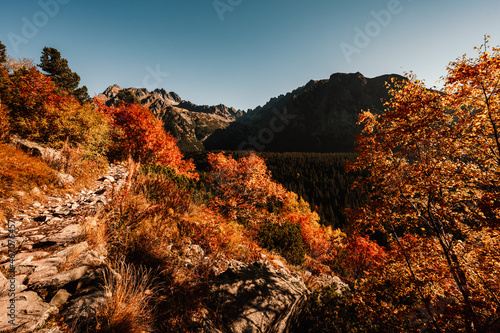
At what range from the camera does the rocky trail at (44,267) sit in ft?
6.79

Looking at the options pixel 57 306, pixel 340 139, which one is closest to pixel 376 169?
pixel 57 306

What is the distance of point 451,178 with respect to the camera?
5.93 m

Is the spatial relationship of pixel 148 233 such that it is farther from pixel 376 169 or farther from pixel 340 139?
pixel 340 139

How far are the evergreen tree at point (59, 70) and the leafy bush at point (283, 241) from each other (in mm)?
42089

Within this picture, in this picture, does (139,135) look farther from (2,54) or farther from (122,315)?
(2,54)

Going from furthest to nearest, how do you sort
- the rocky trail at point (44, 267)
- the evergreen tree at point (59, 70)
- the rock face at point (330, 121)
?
1. the rock face at point (330, 121)
2. the evergreen tree at point (59, 70)
3. the rocky trail at point (44, 267)

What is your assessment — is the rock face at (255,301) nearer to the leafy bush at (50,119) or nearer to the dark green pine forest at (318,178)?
the leafy bush at (50,119)

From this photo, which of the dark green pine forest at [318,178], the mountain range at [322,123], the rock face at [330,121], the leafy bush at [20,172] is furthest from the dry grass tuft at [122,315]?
the rock face at [330,121]

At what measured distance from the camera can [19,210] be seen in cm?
431

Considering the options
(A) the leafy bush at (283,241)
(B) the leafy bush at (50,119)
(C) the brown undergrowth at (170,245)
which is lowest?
(A) the leafy bush at (283,241)

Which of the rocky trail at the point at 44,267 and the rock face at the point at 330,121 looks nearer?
the rocky trail at the point at 44,267

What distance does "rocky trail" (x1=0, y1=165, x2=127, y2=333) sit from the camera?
6.79ft

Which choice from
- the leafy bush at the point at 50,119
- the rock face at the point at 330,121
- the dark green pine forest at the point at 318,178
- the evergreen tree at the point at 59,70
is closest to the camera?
the leafy bush at the point at 50,119

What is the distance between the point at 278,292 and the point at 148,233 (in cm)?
348
